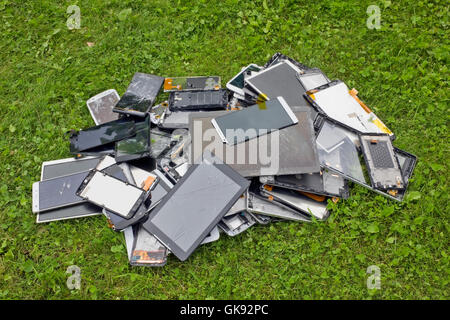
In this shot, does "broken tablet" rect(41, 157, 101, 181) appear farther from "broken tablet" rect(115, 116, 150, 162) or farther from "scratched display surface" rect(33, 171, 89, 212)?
"broken tablet" rect(115, 116, 150, 162)

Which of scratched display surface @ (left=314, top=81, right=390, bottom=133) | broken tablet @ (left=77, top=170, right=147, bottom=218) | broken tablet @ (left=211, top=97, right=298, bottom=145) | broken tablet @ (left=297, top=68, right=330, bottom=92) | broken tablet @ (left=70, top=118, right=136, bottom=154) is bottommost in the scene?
broken tablet @ (left=77, top=170, right=147, bottom=218)

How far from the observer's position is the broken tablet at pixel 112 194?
483 centimetres

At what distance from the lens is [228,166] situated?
477 centimetres

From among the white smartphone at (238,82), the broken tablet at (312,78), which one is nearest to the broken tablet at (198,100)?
the white smartphone at (238,82)

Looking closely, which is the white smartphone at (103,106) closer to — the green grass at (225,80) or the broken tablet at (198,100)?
the green grass at (225,80)

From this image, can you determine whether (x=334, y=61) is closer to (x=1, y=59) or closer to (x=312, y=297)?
(x=312, y=297)

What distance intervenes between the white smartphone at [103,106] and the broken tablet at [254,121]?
1.99 meters

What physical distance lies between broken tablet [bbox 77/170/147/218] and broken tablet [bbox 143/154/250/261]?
326 millimetres

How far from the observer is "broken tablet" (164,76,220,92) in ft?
19.8

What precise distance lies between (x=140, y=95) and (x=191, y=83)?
88 centimetres

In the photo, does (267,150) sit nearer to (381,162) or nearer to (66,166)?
(381,162)

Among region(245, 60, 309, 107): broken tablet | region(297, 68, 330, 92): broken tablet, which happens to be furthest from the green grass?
region(245, 60, 309, 107): broken tablet

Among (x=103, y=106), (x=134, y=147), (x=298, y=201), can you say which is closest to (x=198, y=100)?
(x=134, y=147)

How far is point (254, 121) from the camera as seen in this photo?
5.05 metres
